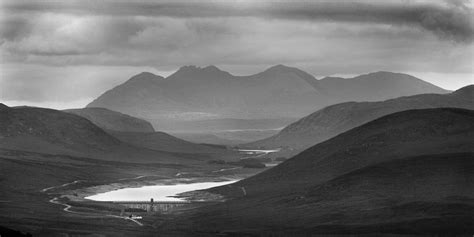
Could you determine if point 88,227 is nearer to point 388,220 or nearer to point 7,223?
point 7,223

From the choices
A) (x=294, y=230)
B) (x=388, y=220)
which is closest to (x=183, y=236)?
(x=294, y=230)

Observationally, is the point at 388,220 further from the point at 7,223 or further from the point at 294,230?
the point at 7,223

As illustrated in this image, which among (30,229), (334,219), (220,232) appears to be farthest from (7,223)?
(334,219)

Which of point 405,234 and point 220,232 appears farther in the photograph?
point 220,232

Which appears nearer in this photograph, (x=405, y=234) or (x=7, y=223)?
(x=405, y=234)

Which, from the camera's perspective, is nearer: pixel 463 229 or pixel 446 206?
pixel 463 229

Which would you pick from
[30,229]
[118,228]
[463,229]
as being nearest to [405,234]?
[463,229]

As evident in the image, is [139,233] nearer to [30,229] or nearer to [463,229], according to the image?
[30,229]
